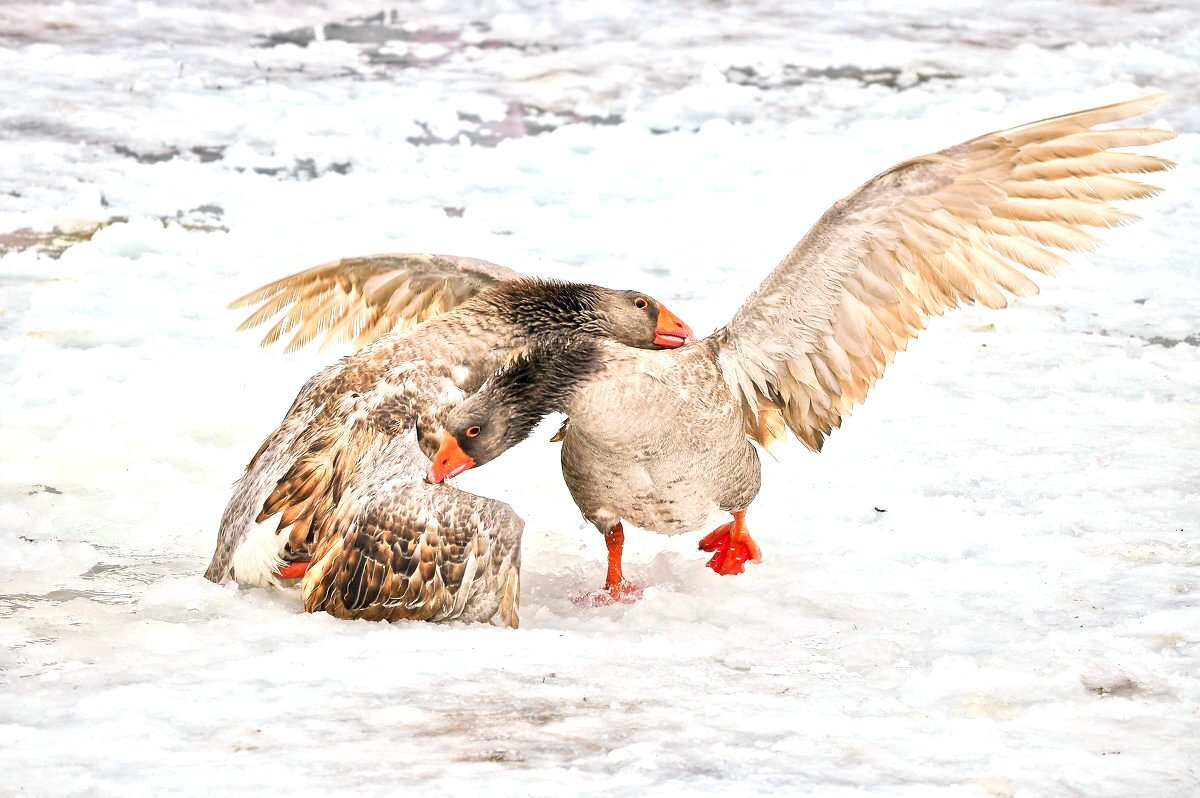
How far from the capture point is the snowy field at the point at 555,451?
134 inches

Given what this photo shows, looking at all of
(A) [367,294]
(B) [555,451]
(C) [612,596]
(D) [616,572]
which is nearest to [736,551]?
(D) [616,572]

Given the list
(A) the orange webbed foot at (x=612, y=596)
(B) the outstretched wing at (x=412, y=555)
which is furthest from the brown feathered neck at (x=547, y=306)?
(A) the orange webbed foot at (x=612, y=596)

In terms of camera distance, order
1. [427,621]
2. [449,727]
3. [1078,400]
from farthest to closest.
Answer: [1078,400]
[427,621]
[449,727]

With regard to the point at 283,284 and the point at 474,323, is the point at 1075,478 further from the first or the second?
the point at 283,284

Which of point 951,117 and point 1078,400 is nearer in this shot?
point 1078,400

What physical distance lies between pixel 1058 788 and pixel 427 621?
2.05 m

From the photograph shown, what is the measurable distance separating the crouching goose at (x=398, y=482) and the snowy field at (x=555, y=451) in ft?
0.63

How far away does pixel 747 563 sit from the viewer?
17.0 feet

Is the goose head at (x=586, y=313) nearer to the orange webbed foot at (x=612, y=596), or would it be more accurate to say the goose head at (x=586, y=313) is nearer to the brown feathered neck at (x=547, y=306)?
the brown feathered neck at (x=547, y=306)

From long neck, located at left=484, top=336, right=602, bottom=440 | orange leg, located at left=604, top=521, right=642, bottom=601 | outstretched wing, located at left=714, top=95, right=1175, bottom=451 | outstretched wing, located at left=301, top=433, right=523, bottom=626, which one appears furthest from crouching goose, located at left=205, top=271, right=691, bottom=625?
orange leg, located at left=604, top=521, right=642, bottom=601

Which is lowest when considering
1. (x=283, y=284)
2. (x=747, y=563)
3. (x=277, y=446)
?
(x=747, y=563)

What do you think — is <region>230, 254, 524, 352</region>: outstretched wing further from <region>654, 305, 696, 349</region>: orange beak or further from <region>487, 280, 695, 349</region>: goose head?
<region>654, 305, 696, 349</region>: orange beak

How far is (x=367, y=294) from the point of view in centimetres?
594

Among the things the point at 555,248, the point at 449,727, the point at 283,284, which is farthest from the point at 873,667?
the point at 555,248
